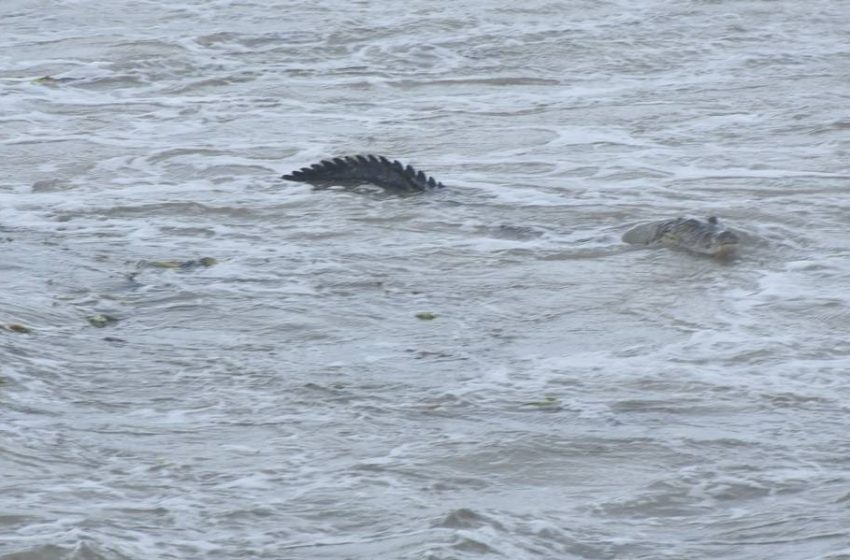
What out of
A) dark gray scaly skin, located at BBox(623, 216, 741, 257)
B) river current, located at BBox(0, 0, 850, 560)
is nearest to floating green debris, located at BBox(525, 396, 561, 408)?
river current, located at BBox(0, 0, 850, 560)

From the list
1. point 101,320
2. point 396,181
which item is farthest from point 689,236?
point 101,320

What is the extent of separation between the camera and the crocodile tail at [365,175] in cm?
983

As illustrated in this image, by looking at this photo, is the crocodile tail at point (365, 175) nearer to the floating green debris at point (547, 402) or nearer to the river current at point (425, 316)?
the river current at point (425, 316)

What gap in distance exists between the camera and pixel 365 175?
996 centimetres

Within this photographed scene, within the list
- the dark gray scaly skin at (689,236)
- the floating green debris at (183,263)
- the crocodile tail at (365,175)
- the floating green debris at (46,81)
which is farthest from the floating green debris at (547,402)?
the floating green debris at (46,81)

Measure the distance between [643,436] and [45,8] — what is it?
13315mm

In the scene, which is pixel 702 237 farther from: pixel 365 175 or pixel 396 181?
pixel 365 175

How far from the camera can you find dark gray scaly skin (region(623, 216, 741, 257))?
8.40 m

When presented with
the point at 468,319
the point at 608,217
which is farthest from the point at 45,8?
the point at 468,319

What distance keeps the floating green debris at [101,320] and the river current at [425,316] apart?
4 cm

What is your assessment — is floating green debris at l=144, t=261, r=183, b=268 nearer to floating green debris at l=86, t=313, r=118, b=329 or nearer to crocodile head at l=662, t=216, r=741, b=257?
floating green debris at l=86, t=313, r=118, b=329

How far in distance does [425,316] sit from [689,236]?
1.82m

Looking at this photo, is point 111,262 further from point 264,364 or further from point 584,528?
point 584,528

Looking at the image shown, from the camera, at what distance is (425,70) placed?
14.7 metres
